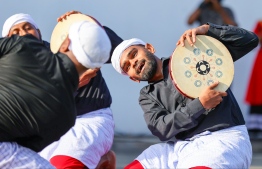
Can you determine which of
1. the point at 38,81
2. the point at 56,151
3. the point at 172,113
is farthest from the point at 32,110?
the point at 56,151

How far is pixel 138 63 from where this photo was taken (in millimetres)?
6184

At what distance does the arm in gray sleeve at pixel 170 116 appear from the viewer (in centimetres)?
593

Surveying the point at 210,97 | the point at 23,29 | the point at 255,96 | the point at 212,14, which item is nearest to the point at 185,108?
the point at 210,97

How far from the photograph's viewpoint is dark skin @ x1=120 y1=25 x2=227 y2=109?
5934 mm

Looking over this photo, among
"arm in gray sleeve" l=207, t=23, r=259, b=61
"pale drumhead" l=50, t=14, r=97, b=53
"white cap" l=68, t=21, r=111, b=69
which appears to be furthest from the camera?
"pale drumhead" l=50, t=14, r=97, b=53

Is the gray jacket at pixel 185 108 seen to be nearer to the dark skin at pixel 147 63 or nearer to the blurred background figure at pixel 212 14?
the dark skin at pixel 147 63

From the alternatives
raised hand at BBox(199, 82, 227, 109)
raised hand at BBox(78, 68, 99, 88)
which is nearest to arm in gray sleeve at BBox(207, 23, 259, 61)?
raised hand at BBox(199, 82, 227, 109)

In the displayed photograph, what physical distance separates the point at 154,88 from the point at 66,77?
3.92 feet

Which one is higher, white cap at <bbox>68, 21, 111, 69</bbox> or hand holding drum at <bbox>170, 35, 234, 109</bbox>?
white cap at <bbox>68, 21, 111, 69</bbox>

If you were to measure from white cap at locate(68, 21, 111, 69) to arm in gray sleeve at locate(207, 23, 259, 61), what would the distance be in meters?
1.18

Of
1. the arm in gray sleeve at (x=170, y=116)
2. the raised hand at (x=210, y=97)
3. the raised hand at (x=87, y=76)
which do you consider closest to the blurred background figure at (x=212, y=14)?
the raised hand at (x=87, y=76)

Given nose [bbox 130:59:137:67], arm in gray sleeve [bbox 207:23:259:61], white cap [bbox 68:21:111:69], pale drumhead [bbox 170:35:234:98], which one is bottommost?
nose [bbox 130:59:137:67]

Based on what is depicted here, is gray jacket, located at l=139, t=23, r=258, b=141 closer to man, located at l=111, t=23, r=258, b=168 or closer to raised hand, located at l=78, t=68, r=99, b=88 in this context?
man, located at l=111, t=23, r=258, b=168

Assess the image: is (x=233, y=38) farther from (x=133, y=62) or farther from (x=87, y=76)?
(x=87, y=76)
